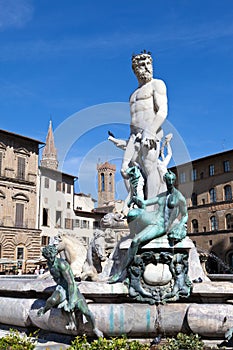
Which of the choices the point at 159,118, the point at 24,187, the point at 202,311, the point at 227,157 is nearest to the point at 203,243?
the point at 227,157

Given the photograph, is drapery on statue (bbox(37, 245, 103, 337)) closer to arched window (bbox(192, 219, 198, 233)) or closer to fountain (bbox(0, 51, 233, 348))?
fountain (bbox(0, 51, 233, 348))

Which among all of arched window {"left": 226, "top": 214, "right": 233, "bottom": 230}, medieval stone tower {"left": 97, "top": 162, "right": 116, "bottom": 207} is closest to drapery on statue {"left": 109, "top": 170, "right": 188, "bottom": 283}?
medieval stone tower {"left": 97, "top": 162, "right": 116, "bottom": 207}

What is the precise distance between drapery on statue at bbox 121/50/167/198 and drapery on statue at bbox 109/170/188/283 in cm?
258

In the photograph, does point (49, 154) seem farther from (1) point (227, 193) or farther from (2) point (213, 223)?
(1) point (227, 193)

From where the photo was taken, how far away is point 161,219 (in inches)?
235

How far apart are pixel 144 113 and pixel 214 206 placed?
40471 millimetres

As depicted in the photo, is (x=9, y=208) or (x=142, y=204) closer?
(x=142, y=204)

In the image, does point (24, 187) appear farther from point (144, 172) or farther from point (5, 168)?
point (144, 172)

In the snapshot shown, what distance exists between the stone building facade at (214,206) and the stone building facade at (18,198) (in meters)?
16.5

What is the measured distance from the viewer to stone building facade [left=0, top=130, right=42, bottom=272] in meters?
39.9

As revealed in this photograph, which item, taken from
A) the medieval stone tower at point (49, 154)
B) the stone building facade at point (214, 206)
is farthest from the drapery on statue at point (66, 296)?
the medieval stone tower at point (49, 154)

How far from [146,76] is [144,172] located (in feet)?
6.66

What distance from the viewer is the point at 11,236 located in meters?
39.8

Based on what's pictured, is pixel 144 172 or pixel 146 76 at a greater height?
pixel 146 76
